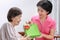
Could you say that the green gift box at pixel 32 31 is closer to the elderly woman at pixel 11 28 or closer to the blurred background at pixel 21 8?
the elderly woman at pixel 11 28

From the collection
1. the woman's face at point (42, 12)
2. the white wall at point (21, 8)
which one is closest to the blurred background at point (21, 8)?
the white wall at point (21, 8)

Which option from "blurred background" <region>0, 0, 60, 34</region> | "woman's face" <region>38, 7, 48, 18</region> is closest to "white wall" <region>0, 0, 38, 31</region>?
"blurred background" <region>0, 0, 60, 34</region>

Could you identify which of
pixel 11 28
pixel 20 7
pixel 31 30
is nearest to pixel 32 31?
pixel 31 30

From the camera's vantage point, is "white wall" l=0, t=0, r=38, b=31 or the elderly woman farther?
"white wall" l=0, t=0, r=38, b=31

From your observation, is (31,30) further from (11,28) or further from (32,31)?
(11,28)

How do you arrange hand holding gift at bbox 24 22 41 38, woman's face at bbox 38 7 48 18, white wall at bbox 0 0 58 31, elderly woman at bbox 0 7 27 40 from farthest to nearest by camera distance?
white wall at bbox 0 0 58 31, woman's face at bbox 38 7 48 18, hand holding gift at bbox 24 22 41 38, elderly woman at bbox 0 7 27 40

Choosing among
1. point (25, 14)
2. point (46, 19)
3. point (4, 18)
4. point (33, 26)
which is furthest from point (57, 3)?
point (33, 26)

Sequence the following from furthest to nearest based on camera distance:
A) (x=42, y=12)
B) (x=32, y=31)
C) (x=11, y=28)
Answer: (x=42, y=12) < (x=32, y=31) < (x=11, y=28)

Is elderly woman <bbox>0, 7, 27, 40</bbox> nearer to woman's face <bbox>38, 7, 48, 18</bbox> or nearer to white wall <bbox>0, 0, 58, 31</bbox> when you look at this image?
woman's face <bbox>38, 7, 48, 18</bbox>

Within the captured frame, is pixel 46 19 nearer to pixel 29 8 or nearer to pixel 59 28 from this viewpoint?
pixel 29 8

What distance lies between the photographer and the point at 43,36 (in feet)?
6.79

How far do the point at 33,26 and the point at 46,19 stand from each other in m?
0.26

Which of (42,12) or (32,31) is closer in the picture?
(32,31)

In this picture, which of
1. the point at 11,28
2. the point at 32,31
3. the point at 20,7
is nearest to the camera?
the point at 11,28
